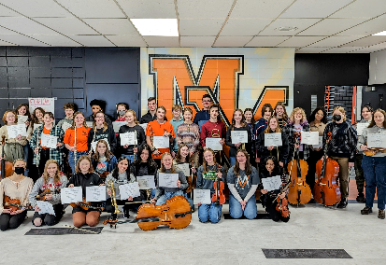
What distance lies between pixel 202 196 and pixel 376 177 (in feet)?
8.21

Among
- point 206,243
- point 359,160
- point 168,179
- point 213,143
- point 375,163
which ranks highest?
point 213,143

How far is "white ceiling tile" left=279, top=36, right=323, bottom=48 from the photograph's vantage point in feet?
17.7

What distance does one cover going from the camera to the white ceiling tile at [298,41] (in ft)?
17.7

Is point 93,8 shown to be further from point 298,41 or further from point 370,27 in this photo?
point 370,27

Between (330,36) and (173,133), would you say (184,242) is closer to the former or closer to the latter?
(173,133)

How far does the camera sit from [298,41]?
5645mm

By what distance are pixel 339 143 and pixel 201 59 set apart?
3221 mm

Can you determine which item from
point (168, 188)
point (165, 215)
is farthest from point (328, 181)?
point (165, 215)

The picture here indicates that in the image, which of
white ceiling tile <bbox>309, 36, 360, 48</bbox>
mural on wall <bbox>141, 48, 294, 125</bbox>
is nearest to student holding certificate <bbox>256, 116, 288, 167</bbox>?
mural on wall <bbox>141, 48, 294, 125</bbox>

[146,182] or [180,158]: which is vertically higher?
[180,158]

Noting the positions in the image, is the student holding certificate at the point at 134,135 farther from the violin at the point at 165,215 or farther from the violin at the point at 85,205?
the violin at the point at 165,215

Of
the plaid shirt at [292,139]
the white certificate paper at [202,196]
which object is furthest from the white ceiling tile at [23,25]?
the plaid shirt at [292,139]

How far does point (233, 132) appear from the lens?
4.57 metres

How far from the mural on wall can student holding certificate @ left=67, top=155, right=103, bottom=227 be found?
2508 millimetres
